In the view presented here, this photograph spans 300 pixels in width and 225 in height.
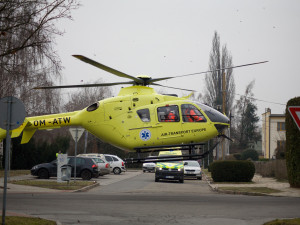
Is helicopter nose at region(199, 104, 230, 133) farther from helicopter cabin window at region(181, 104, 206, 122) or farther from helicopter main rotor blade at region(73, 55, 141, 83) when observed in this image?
helicopter main rotor blade at region(73, 55, 141, 83)

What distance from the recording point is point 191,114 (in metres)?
15.6

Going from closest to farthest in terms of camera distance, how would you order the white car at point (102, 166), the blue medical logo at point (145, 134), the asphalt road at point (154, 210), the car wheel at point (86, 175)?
the asphalt road at point (154, 210)
the blue medical logo at point (145, 134)
the car wheel at point (86, 175)
the white car at point (102, 166)

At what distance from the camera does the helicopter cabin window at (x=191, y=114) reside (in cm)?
1555

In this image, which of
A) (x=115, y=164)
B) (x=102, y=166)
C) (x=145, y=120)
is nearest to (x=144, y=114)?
(x=145, y=120)

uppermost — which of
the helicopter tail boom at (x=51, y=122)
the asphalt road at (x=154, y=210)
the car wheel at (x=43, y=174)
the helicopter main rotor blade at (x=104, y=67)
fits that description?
the helicopter main rotor blade at (x=104, y=67)

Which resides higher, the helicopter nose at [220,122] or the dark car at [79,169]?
the helicopter nose at [220,122]

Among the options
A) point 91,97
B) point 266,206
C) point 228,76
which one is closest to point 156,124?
point 266,206

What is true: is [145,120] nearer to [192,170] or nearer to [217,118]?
[217,118]

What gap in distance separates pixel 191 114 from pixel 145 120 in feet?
4.87

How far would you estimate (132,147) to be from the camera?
51.8 ft

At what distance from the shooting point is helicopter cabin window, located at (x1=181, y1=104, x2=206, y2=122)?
1555cm

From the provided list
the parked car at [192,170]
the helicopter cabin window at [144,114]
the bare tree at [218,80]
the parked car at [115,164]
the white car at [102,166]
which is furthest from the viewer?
the bare tree at [218,80]

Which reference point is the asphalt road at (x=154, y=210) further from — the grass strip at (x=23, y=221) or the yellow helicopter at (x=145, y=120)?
the yellow helicopter at (x=145, y=120)

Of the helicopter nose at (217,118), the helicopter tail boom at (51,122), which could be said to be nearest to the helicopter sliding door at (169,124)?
the helicopter nose at (217,118)
